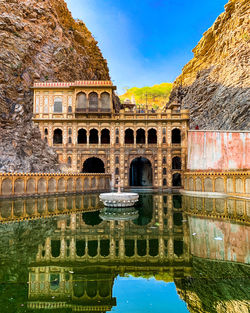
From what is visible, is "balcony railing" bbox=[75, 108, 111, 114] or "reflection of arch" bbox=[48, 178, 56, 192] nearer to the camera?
"reflection of arch" bbox=[48, 178, 56, 192]

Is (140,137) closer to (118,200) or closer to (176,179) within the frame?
(176,179)

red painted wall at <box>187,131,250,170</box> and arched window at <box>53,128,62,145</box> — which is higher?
arched window at <box>53,128,62,145</box>

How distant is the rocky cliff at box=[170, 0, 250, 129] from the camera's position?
1533 inches

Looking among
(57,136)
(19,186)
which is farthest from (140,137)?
(19,186)

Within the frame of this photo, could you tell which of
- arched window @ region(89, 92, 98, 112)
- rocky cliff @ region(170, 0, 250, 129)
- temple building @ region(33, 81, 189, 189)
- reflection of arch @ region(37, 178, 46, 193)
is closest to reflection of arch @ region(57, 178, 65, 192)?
reflection of arch @ region(37, 178, 46, 193)

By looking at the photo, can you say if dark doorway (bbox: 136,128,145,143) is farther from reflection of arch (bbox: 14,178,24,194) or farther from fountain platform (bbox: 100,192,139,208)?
fountain platform (bbox: 100,192,139,208)

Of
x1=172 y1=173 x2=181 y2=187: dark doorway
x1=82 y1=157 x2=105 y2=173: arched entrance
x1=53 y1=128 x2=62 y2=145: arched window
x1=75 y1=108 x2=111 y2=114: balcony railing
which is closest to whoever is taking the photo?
x1=75 y1=108 x2=111 y2=114: balcony railing

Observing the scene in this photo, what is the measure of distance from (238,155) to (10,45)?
36.2 meters

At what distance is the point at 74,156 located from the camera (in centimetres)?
3631

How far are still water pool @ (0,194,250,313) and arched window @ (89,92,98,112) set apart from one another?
26038mm

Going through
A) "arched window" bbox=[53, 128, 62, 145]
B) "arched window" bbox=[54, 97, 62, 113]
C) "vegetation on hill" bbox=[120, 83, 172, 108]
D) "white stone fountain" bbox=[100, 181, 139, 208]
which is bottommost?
"white stone fountain" bbox=[100, 181, 139, 208]

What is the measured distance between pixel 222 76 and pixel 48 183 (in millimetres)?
37718

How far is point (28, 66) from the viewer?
39344mm

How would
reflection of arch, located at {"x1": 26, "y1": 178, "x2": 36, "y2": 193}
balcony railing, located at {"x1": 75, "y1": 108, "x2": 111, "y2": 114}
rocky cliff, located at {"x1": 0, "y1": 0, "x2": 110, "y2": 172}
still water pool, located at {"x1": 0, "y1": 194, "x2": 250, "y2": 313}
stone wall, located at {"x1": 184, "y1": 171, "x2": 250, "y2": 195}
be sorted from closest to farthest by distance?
still water pool, located at {"x1": 0, "y1": 194, "x2": 250, "y2": 313} < stone wall, located at {"x1": 184, "y1": 171, "x2": 250, "y2": 195} < reflection of arch, located at {"x1": 26, "y1": 178, "x2": 36, "y2": 193} < rocky cliff, located at {"x1": 0, "y1": 0, "x2": 110, "y2": 172} < balcony railing, located at {"x1": 75, "y1": 108, "x2": 111, "y2": 114}
